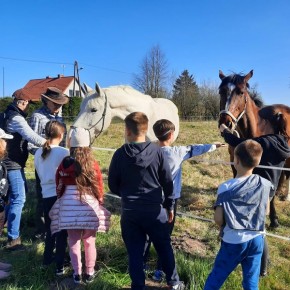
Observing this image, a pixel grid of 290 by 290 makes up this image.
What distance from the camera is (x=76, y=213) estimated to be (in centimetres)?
311

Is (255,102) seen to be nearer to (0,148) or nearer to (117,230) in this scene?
(117,230)

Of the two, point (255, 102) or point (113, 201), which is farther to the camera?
point (113, 201)

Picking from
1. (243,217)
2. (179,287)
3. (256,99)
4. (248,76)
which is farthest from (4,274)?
(256,99)

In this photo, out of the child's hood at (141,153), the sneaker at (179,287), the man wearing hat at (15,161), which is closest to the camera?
the child's hood at (141,153)

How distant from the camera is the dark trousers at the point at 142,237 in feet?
8.94

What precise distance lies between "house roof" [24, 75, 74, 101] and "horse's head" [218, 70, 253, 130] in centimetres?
4156

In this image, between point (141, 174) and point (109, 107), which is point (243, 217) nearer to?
point (141, 174)

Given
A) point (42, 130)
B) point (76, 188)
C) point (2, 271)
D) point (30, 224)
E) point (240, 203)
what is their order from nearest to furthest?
1. point (240, 203)
2. point (76, 188)
3. point (2, 271)
4. point (42, 130)
5. point (30, 224)

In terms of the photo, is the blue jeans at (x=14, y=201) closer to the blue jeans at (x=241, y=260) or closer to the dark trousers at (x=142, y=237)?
the dark trousers at (x=142, y=237)

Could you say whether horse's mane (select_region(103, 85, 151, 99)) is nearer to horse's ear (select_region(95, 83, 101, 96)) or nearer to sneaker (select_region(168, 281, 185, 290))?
horse's ear (select_region(95, 83, 101, 96))

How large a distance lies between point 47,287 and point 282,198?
4.66m

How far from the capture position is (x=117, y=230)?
4363 mm

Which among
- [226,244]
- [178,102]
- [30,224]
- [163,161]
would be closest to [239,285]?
[226,244]

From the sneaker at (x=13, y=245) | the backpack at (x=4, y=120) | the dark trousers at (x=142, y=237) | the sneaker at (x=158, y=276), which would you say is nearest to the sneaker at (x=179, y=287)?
the dark trousers at (x=142, y=237)
